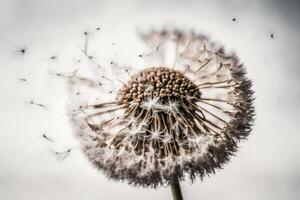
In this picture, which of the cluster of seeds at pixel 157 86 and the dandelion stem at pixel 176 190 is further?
the cluster of seeds at pixel 157 86

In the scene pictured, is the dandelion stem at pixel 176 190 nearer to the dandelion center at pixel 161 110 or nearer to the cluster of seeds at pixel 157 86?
the dandelion center at pixel 161 110

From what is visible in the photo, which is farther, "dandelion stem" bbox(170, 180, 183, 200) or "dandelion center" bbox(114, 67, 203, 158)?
"dandelion center" bbox(114, 67, 203, 158)

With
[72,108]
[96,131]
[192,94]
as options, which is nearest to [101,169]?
[96,131]

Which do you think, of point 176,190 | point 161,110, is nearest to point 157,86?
point 161,110

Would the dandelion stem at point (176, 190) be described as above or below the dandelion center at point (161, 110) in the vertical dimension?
below

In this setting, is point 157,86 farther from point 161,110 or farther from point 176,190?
point 176,190

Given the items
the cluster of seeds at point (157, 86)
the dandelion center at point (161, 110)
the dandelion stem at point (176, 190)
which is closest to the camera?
the dandelion stem at point (176, 190)

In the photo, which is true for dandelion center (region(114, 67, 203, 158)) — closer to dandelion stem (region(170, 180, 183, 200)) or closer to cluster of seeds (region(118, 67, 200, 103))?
cluster of seeds (region(118, 67, 200, 103))

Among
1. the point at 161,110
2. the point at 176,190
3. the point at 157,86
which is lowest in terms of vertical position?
the point at 176,190
